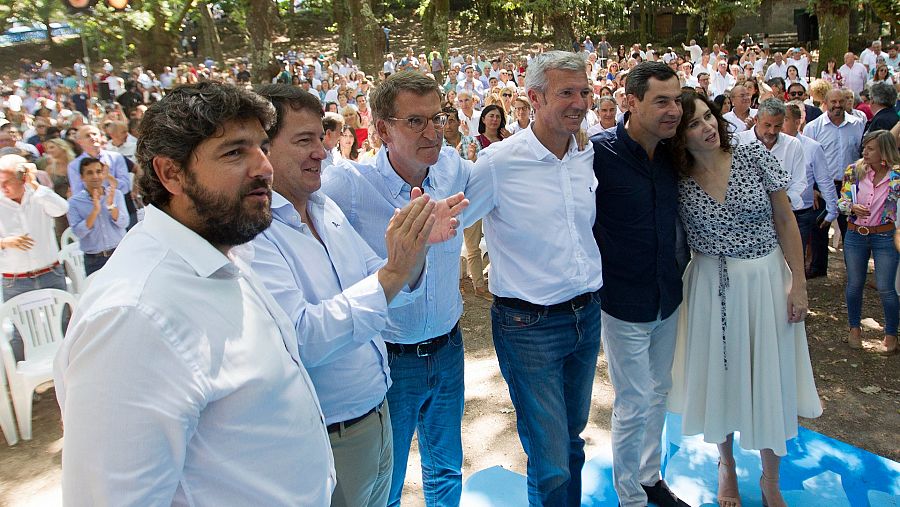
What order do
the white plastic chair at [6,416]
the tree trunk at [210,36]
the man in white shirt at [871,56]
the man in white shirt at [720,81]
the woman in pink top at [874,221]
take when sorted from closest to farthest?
1. the white plastic chair at [6,416]
2. the woman in pink top at [874,221]
3. the man in white shirt at [720,81]
4. the man in white shirt at [871,56]
5. the tree trunk at [210,36]

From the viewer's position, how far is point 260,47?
21.2 meters

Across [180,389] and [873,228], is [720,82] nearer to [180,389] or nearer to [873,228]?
[873,228]

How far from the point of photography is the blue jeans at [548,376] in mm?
2705

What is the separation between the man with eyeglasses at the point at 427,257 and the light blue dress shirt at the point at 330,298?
13.7 inches

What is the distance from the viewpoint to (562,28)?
29078 mm

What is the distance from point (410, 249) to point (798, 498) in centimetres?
252

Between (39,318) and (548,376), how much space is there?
145 inches

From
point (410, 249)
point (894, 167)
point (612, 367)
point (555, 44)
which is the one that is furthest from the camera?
point (555, 44)

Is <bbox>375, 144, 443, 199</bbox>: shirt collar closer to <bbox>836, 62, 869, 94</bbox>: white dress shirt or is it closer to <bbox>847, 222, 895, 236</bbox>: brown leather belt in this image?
<bbox>847, 222, 895, 236</bbox>: brown leather belt

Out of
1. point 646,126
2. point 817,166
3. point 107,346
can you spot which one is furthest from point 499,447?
point 817,166

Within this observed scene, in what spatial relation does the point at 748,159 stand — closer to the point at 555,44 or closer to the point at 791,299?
the point at 791,299

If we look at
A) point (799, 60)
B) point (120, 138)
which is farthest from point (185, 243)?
point (799, 60)

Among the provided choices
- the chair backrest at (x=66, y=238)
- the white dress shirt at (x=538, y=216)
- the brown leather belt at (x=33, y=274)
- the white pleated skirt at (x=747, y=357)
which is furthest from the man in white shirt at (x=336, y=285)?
the chair backrest at (x=66, y=238)

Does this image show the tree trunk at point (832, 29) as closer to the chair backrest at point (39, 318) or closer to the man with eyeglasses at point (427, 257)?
the man with eyeglasses at point (427, 257)
